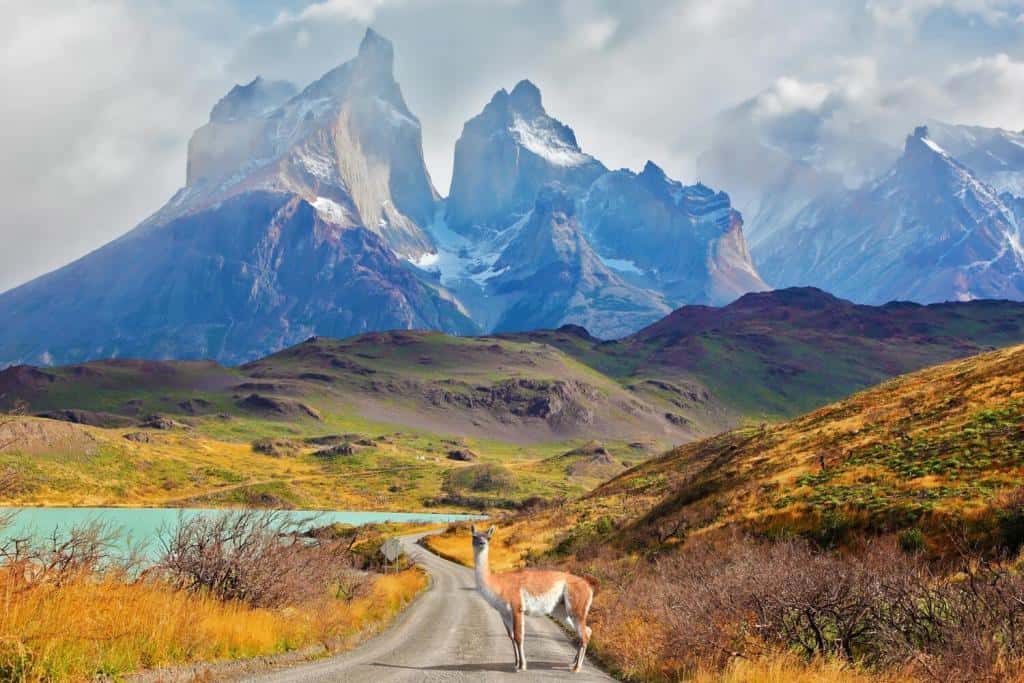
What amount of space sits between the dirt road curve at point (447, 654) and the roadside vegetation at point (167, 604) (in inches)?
55.0

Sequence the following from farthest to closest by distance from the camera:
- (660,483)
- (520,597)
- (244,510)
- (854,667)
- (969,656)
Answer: (660,483)
(244,510)
(520,597)
(854,667)
(969,656)

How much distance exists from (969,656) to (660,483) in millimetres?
75494

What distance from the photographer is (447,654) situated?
837 inches

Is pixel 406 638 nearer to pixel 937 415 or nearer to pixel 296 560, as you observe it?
pixel 296 560

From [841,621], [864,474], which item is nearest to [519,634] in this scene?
[841,621]

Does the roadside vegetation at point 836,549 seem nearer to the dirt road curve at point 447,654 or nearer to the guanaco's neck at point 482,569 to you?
the dirt road curve at point 447,654

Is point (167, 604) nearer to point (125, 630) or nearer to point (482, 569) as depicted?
point (125, 630)

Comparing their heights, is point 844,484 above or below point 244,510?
below

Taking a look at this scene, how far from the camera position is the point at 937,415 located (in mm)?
48812

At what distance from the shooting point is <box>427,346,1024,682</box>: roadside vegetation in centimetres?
1434

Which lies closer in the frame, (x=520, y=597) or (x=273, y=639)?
(x=520, y=597)

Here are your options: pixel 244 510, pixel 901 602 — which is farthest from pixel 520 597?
pixel 244 510

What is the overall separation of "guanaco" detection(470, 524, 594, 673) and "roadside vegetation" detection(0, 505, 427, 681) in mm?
5238

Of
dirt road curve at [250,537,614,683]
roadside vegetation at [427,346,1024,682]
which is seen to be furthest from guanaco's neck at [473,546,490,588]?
roadside vegetation at [427,346,1024,682]
